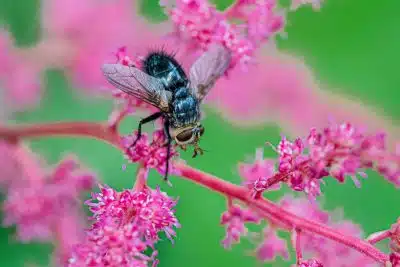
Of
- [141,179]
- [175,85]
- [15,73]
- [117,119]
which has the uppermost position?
[15,73]

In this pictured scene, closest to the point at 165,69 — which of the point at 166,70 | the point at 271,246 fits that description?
the point at 166,70

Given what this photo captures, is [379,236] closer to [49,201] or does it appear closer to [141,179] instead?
[141,179]

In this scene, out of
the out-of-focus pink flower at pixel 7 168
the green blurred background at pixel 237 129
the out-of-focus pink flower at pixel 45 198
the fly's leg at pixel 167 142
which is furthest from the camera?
the green blurred background at pixel 237 129

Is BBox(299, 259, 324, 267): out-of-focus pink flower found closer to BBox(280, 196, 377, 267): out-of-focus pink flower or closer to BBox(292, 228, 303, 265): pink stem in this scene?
BBox(292, 228, 303, 265): pink stem

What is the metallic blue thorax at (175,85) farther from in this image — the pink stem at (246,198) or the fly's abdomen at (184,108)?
the pink stem at (246,198)

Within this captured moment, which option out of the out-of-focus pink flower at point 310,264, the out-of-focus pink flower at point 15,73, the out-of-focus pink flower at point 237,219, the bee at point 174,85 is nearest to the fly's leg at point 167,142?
the bee at point 174,85
